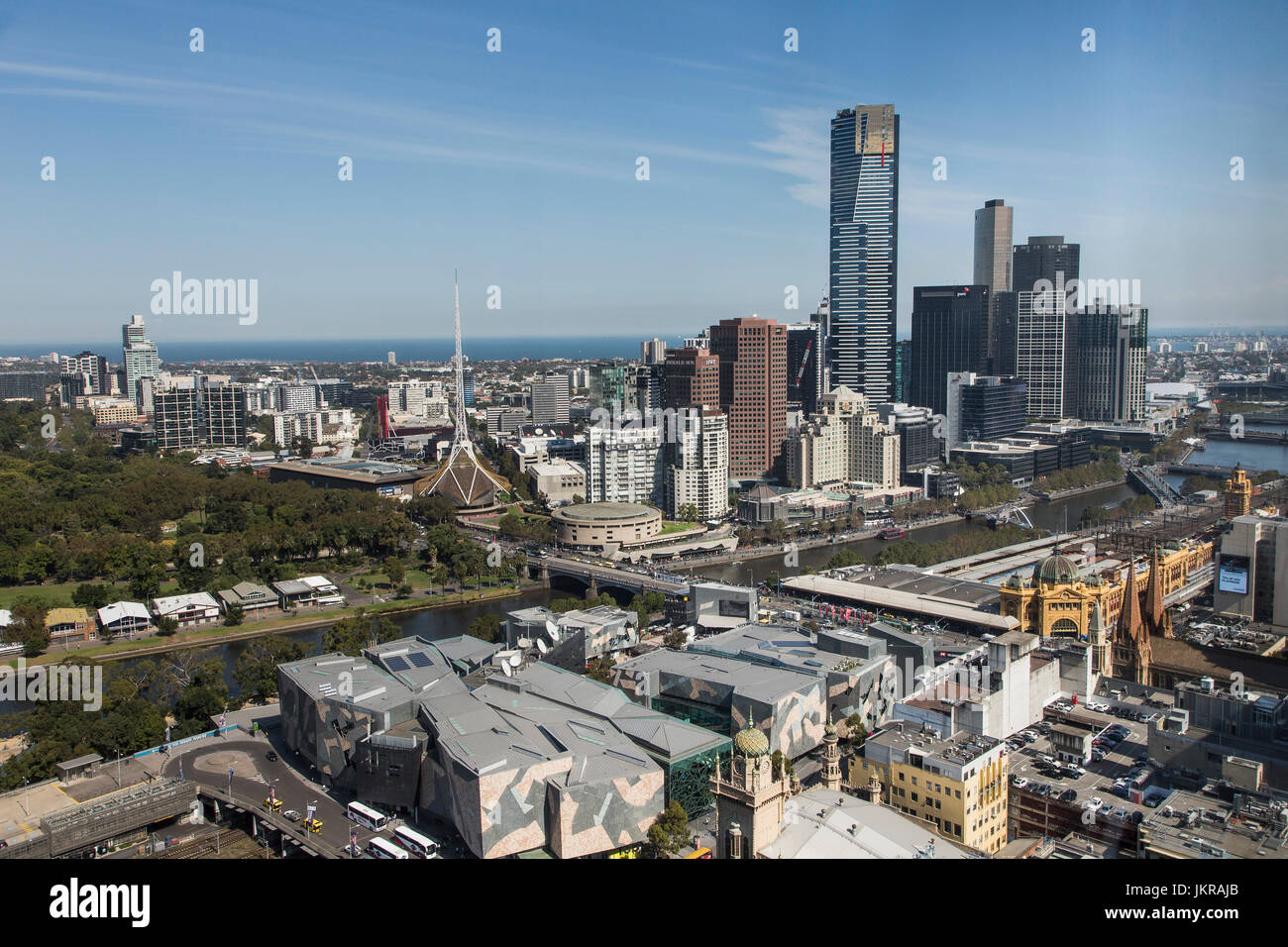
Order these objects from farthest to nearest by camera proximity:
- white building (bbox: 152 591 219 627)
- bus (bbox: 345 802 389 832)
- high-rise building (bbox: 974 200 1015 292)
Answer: high-rise building (bbox: 974 200 1015 292) < white building (bbox: 152 591 219 627) < bus (bbox: 345 802 389 832)

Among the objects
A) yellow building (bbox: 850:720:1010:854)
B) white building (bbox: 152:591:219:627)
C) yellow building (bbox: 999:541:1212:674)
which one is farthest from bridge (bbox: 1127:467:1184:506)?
white building (bbox: 152:591:219:627)

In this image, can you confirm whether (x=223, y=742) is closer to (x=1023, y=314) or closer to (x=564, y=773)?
(x=564, y=773)

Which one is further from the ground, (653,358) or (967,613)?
(653,358)

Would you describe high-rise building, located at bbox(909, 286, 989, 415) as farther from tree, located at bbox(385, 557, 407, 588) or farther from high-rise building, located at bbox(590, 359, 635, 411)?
tree, located at bbox(385, 557, 407, 588)

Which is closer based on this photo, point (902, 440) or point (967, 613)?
point (967, 613)

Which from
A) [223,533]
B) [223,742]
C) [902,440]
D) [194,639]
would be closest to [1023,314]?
[902,440]

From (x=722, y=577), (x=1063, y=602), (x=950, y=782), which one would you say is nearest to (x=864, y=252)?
(x=722, y=577)
